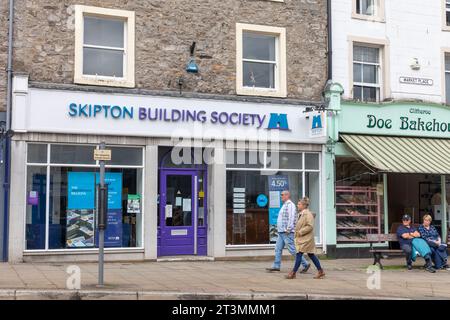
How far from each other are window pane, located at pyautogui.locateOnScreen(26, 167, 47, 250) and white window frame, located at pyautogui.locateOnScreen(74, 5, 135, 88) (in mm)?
2583

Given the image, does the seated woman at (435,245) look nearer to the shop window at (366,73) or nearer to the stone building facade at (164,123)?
the stone building facade at (164,123)

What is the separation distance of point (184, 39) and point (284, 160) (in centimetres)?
450

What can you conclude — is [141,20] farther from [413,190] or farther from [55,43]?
[413,190]

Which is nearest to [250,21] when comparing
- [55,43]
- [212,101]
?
[212,101]

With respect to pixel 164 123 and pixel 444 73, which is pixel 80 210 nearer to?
pixel 164 123

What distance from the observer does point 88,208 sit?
16.9 meters

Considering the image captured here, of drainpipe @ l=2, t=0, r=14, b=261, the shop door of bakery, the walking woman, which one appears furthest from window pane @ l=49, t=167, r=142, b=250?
the walking woman

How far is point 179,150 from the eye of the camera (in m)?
18.0

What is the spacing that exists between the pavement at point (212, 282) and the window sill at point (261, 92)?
4.82m

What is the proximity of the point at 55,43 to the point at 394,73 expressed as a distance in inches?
407

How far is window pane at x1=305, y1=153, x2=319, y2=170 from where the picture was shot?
19.3 m

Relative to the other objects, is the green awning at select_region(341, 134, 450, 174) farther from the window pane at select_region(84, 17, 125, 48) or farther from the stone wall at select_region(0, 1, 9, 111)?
the stone wall at select_region(0, 1, 9, 111)

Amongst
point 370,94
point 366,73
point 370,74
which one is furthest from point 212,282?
point 370,74

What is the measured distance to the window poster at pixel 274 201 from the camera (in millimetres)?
18797
